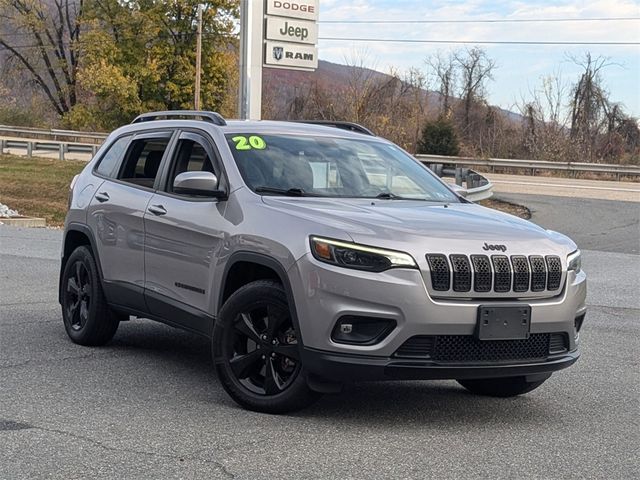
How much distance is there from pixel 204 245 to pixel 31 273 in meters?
6.64

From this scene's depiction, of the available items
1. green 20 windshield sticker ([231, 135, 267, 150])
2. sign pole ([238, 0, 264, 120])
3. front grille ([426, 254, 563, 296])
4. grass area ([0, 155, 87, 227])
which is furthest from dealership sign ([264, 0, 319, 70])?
front grille ([426, 254, 563, 296])

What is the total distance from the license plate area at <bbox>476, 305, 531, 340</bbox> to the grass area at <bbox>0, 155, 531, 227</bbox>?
1771 centimetres

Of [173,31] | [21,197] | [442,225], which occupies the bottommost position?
[21,197]

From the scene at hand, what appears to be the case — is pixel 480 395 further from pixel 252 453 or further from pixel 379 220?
pixel 252 453

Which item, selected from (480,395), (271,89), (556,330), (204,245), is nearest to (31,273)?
(204,245)

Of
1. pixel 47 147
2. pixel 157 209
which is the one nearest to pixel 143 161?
pixel 157 209

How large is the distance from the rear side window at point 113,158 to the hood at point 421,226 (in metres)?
2.25

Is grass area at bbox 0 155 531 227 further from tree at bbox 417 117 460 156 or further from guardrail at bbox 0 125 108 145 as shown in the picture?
tree at bbox 417 117 460 156

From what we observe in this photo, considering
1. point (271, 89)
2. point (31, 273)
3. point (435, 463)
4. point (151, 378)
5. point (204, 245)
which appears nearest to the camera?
point (435, 463)

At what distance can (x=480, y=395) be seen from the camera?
6.50m

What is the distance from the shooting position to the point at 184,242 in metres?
6.43

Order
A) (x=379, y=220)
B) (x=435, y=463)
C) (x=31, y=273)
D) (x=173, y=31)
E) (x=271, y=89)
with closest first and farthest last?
(x=435, y=463), (x=379, y=220), (x=31, y=273), (x=173, y=31), (x=271, y=89)

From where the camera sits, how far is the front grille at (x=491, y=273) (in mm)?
5227

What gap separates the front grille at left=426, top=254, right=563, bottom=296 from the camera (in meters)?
5.23
